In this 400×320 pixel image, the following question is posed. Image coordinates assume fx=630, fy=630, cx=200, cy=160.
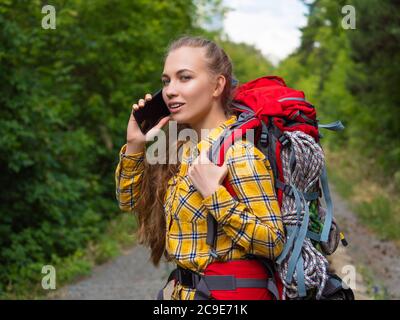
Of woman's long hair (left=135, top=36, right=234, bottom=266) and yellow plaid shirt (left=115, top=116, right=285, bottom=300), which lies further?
woman's long hair (left=135, top=36, right=234, bottom=266)

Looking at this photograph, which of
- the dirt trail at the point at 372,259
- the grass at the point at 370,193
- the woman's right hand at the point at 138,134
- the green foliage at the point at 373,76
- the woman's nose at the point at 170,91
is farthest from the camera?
the green foliage at the point at 373,76

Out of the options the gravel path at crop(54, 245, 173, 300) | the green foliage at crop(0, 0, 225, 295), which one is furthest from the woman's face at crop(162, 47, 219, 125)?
the green foliage at crop(0, 0, 225, 295)

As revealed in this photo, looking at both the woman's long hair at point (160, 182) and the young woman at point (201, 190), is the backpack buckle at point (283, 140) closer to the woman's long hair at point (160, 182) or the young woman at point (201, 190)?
the young woman at point (201, 190)

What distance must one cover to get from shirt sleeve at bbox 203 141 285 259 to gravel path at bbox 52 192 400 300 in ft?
13.1

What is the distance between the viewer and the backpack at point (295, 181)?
236 cm

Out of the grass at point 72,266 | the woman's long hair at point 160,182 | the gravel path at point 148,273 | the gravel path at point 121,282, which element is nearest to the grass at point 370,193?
the gravel path at point 148,273

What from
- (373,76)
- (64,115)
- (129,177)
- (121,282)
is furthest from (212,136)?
(373,76)

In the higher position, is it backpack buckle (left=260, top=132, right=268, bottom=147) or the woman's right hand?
the woman's right hand

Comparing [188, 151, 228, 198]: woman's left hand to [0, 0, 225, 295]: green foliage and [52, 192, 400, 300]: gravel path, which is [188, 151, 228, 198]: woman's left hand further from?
[0, 0, 225, 295]: green foliage

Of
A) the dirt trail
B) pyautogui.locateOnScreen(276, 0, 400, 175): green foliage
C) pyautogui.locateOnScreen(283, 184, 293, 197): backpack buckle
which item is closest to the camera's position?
pyautogui.locateOnScreen(283, 184, 293, 197): backpack buckle

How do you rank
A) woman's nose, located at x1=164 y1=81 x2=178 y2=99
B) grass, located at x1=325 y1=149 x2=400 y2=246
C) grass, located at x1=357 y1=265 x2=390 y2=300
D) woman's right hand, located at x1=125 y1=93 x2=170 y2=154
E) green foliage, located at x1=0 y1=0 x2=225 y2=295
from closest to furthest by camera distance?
woman's nose, located at x1=164 y1=81 x2=178 y2=99, woman's right hand, located at x1=125 y1=93 x2=170 y2=154, grass, located at x1=357 y1=265 x2=390 y2=300, green foliage, located at x1=0 y1=0 x2=225 y2=295, grass, located at x1=325 y1=149 x2=400 y2=246

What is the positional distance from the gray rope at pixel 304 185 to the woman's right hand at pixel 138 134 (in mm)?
606

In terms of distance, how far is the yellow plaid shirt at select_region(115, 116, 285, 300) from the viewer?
7.50 feet
